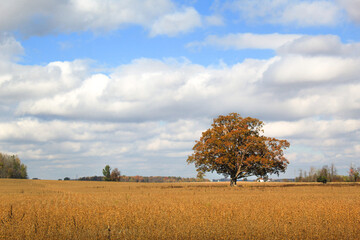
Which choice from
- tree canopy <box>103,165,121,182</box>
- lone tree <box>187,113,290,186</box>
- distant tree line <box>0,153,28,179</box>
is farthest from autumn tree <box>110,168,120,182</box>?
lone tree <box>187,113,290,186</box>

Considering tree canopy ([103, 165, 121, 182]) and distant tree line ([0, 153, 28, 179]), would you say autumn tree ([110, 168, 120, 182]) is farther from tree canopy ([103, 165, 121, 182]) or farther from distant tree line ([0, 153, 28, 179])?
distant tree line ([0, 153, 28, 179])

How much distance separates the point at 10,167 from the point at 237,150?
115212 mm

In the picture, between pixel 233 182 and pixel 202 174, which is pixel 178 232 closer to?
pixel 202 174

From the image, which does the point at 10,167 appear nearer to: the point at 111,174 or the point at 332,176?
the point at 111,174

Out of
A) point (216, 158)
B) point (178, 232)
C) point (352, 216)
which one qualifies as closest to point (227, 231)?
point (178, 232)

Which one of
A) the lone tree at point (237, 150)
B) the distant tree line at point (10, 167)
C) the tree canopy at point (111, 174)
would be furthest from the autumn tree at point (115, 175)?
the lone tree at point (237, 150)

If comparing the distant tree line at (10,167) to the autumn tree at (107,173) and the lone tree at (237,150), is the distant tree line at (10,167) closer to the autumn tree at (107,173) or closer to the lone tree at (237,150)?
the autumn tree at (107,173)

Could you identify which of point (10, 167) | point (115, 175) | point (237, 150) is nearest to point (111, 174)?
point (115, 175)

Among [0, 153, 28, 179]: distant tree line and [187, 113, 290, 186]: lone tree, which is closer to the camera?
[187, 113, 290, 186]: lone tree

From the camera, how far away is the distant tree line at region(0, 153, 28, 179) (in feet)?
444

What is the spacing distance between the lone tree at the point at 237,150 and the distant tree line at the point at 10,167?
10033 centimetres

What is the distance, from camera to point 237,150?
57.8 metres

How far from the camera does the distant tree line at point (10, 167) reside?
135 m

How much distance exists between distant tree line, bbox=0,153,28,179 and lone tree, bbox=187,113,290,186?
100327 millimetres
